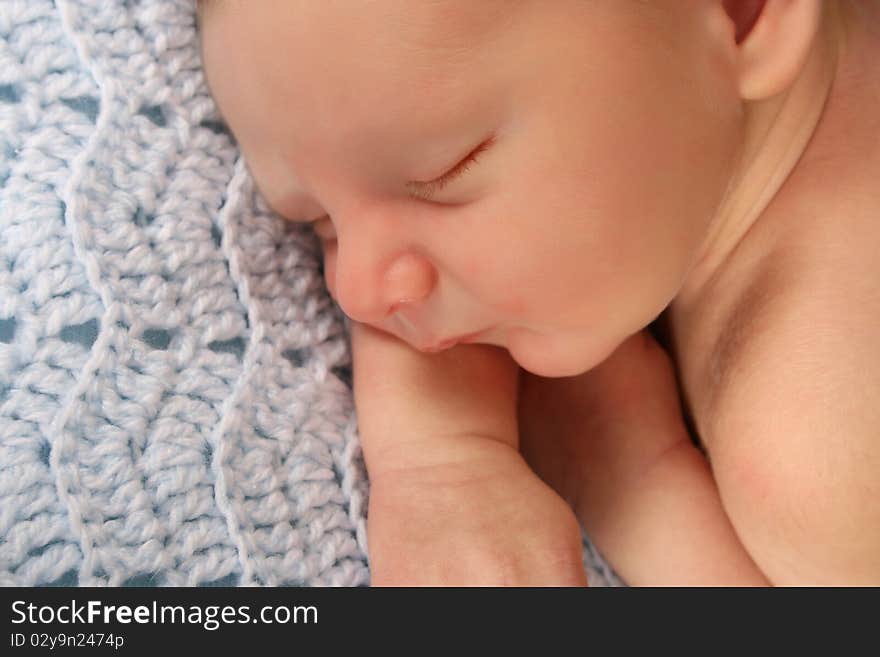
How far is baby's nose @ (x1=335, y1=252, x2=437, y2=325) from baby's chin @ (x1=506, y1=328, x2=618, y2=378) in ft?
0.33

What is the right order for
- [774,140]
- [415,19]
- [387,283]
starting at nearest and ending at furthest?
[415,19]
[387,283]
[774,140]

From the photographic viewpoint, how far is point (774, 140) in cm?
94

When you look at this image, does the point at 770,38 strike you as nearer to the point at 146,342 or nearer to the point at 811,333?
the point at 811,333

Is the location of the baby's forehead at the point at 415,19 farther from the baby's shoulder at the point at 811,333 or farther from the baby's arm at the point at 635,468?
the baby's arm at the point at 635,468

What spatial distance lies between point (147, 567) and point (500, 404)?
0.38 metres

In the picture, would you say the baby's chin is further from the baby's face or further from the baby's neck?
the baby's neck

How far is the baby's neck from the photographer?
925mm

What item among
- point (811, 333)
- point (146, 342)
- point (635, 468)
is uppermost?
point (811, 333)

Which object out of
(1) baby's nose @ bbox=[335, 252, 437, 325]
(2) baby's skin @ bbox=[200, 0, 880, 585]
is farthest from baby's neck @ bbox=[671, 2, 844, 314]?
(1) baby's nose @ bbox=[335, 252, 437, 325]

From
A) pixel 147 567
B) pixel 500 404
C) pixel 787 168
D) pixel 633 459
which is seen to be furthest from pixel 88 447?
pixel 787 168

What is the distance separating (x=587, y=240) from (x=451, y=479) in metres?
0.25

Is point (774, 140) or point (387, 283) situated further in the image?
point (774, 140)

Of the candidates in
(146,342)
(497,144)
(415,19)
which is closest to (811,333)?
(497,144)
